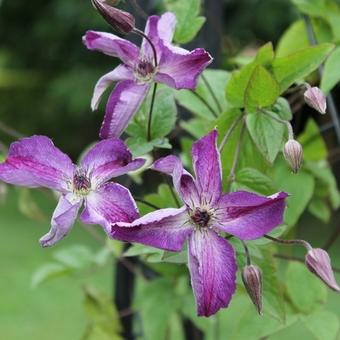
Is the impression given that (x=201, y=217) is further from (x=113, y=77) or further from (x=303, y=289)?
(x=303, y=289)

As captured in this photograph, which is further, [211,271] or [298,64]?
[298,64]

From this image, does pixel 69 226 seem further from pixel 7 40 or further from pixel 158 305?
pixel 7 40

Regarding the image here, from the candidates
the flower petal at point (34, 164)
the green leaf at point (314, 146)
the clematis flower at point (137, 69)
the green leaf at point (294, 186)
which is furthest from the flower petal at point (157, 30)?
the green leaf at point (314, 146)

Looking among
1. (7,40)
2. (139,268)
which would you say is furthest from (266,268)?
(7,40)

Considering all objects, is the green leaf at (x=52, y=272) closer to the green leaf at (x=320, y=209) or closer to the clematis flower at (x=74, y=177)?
the green leaf at (x=320, y=209)

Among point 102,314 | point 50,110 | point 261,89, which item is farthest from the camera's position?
point 50,110

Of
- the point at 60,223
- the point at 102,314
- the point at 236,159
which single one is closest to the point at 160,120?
the point at 236,159
